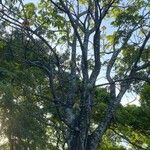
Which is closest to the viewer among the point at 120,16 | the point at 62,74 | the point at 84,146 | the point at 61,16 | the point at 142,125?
the point at 84,146

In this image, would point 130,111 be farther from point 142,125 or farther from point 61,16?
point 61,16

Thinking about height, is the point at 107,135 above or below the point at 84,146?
above

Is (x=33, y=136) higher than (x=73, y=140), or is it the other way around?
(x=33, y=136)

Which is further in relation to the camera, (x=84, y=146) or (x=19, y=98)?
(x=19, y=98)

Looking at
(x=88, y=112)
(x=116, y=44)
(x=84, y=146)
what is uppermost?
(x=116, y=44)

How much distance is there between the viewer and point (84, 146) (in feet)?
39.7

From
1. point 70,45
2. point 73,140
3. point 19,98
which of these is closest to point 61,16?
point 70,45

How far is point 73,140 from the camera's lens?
39.8 ft

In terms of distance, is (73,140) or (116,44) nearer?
(73,140)

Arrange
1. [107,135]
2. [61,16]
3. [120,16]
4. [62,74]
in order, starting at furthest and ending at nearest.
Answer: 1. [107,135]
2. [61,16]
3. [120,16]
4. [62,74]

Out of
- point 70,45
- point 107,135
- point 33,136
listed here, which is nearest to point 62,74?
point 70,45

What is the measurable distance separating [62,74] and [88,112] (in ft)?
7.22

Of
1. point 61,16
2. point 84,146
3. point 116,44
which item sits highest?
point 61,16

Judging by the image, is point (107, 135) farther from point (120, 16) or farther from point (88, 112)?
point (88, 112)
